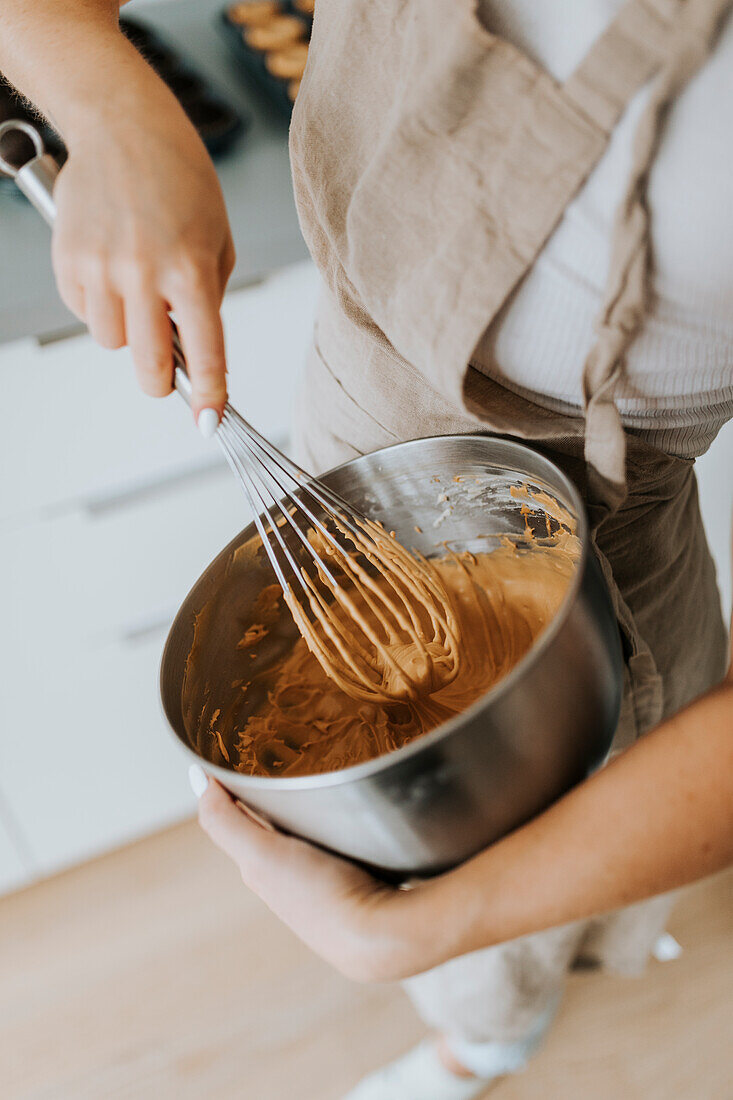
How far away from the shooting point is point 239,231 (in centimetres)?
81

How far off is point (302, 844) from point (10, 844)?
809 mm

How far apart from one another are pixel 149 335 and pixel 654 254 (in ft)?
0.70

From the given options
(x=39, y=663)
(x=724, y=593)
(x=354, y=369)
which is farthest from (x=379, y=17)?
(x=724, y=593)

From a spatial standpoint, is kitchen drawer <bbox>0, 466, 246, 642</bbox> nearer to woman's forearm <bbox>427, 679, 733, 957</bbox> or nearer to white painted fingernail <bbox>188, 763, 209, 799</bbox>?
white painted fingernail <bbox>188, 763, 209, 799</bbox>

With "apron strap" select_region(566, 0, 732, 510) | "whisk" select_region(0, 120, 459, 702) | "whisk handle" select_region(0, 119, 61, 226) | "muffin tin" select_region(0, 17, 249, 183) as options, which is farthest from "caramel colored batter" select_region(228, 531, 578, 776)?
"muffin tin" select_region(0, 17, 249, 183)

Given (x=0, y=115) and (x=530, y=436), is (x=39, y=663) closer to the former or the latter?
(x=0, y=115)

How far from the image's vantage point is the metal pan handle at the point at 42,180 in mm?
408

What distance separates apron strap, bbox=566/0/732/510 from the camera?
1.04 feet

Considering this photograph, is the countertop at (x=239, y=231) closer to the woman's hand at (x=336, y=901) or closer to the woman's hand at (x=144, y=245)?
the woman's hand at (x=144, y=245)

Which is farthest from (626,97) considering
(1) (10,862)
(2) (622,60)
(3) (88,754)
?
(1) (10,862)

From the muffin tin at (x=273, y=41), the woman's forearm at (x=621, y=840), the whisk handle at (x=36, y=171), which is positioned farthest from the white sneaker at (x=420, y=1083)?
the muffin tin at (x=273, y=41)

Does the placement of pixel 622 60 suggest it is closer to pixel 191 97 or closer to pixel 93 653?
pixel 191 97

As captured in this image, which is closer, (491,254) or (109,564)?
Result: (491,254)

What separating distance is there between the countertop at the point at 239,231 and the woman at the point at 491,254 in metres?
0.32
